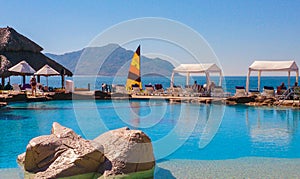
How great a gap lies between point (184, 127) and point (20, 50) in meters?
14.4

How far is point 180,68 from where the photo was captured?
19.9m

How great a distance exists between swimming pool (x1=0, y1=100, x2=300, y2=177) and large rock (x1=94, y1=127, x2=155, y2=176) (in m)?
1.19

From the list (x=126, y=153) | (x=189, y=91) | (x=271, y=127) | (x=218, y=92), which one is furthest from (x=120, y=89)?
(x=126, y=153)

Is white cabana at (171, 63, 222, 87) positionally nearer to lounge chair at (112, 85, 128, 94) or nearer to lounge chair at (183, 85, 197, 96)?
lounge chair at (183, 85, 197, 96)

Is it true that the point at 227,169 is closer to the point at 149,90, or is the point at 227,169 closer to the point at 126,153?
the point at 126,153

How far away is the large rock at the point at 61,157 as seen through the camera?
504 cm

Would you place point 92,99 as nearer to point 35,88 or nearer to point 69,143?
point 35,88

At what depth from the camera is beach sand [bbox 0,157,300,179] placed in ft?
18.5

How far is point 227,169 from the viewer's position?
5.99 meters

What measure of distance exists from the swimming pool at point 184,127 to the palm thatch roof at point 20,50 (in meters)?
6.27

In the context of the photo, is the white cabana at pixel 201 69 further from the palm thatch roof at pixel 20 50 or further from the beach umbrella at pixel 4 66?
the beach umbrella at pixel 4 66

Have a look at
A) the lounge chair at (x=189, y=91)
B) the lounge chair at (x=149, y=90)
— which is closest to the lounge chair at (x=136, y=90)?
the lounge chair at (x=149, y=90)

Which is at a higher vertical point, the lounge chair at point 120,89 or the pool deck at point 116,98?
the lounge chair at point 120,89

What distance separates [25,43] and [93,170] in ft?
58.2
